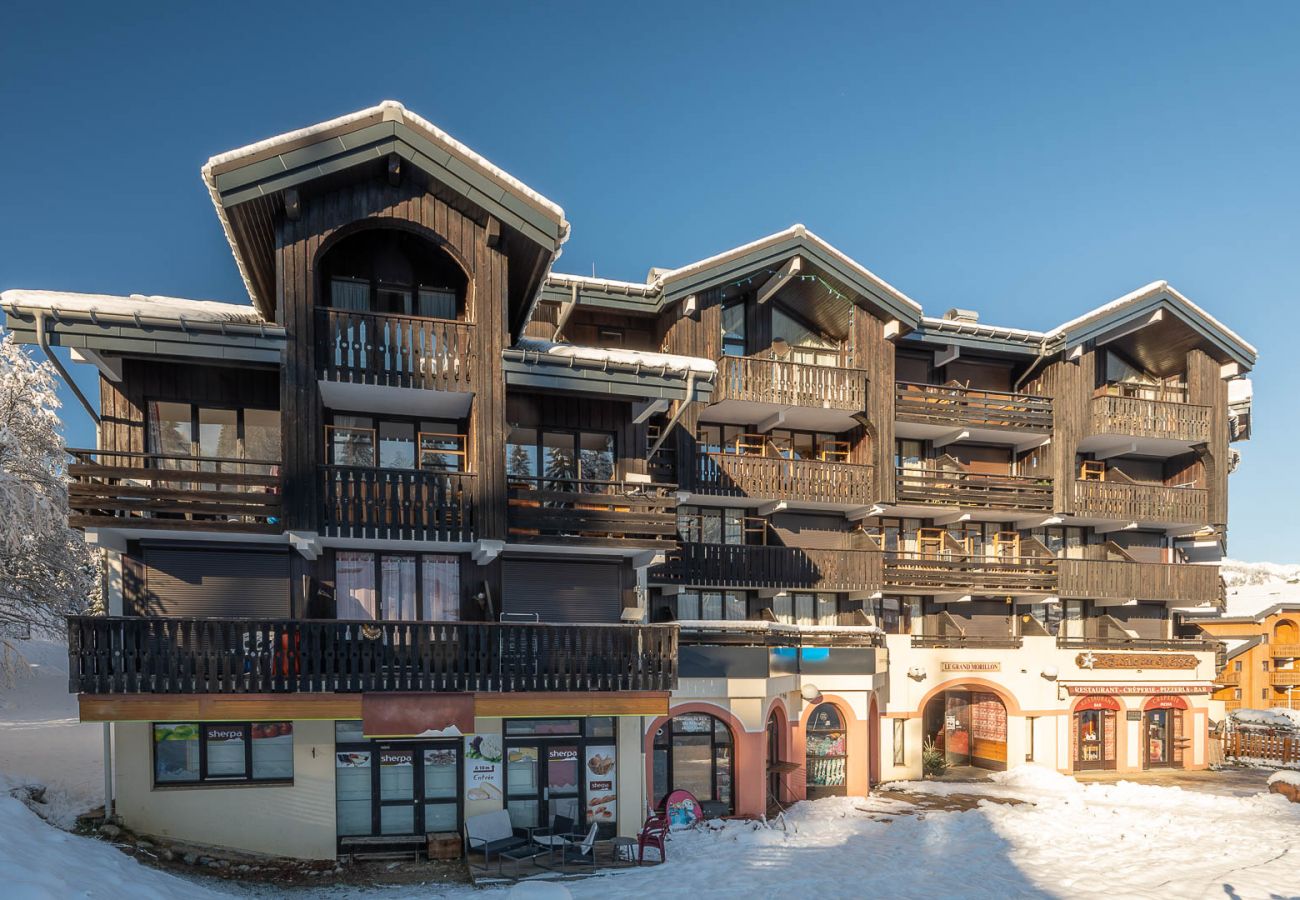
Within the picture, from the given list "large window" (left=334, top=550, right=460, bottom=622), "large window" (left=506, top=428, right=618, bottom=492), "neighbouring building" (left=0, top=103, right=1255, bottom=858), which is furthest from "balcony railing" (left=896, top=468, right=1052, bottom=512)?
"large window" (left=334, top=550, right=460, bottom=622)

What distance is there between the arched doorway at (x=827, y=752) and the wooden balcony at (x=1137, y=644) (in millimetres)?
9707

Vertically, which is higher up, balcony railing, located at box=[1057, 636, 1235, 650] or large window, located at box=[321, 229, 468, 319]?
large window, located at box=[321, 229, 468, 319]

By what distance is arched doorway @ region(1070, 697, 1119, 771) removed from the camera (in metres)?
27.8

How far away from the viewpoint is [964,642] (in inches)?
1037

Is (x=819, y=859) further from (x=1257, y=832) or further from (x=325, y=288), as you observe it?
(x=325, y=288)

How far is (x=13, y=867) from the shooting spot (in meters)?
9.89

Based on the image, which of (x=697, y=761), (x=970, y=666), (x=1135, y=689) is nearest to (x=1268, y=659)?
(x=1135, y=689)

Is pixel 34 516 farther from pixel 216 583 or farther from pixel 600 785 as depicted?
pixel 600 785

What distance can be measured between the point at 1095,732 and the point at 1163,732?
3.02 metres

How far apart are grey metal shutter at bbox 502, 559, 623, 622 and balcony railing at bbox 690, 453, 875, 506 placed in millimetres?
5505

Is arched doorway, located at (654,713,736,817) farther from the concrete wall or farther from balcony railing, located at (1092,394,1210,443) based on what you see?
balcony railing, located at (1092,394,1210,443)

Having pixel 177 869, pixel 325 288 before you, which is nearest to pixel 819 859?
pixel 177 869

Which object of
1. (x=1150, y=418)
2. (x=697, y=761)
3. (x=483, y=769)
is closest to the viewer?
(x=483, y=769)

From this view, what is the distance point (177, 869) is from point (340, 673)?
4104mm
